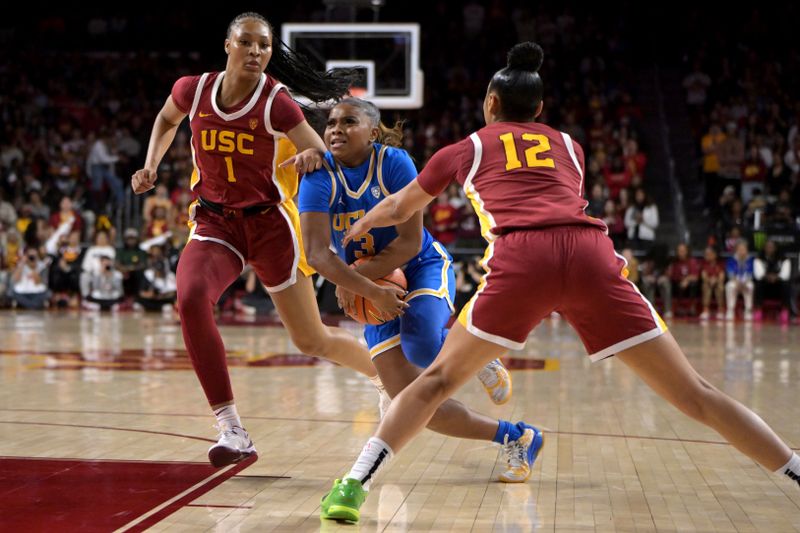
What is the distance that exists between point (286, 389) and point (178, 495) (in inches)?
146

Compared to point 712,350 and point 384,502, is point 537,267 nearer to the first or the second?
point 384,502

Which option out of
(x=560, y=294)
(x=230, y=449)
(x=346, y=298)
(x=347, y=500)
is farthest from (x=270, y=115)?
(x=347, y=500)

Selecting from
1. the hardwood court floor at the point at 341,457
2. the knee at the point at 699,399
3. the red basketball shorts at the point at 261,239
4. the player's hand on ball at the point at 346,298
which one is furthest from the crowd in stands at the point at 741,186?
the knee at the point at 699,399

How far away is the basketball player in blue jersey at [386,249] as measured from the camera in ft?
15.6

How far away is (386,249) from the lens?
4.79 metres

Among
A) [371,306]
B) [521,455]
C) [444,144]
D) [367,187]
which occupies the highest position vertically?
[444,144]

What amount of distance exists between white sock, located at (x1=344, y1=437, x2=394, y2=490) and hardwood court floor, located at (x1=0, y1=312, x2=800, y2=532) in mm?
199

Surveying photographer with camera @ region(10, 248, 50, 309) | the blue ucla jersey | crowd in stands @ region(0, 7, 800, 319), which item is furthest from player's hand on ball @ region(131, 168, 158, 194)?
photographer with camera @ region(10, 248, 50, 309)

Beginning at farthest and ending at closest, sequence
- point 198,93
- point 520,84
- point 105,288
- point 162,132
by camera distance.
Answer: point 105,288, point 162,132, point 198,93, point 520,84

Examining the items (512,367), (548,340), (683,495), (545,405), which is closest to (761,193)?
(548,340)

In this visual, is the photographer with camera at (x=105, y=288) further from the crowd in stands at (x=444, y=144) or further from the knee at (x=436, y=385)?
the knee at (x=436, y=385)

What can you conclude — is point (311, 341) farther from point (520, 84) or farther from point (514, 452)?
point (520, 84)

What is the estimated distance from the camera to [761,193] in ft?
59.4

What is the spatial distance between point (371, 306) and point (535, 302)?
1.08 metres
